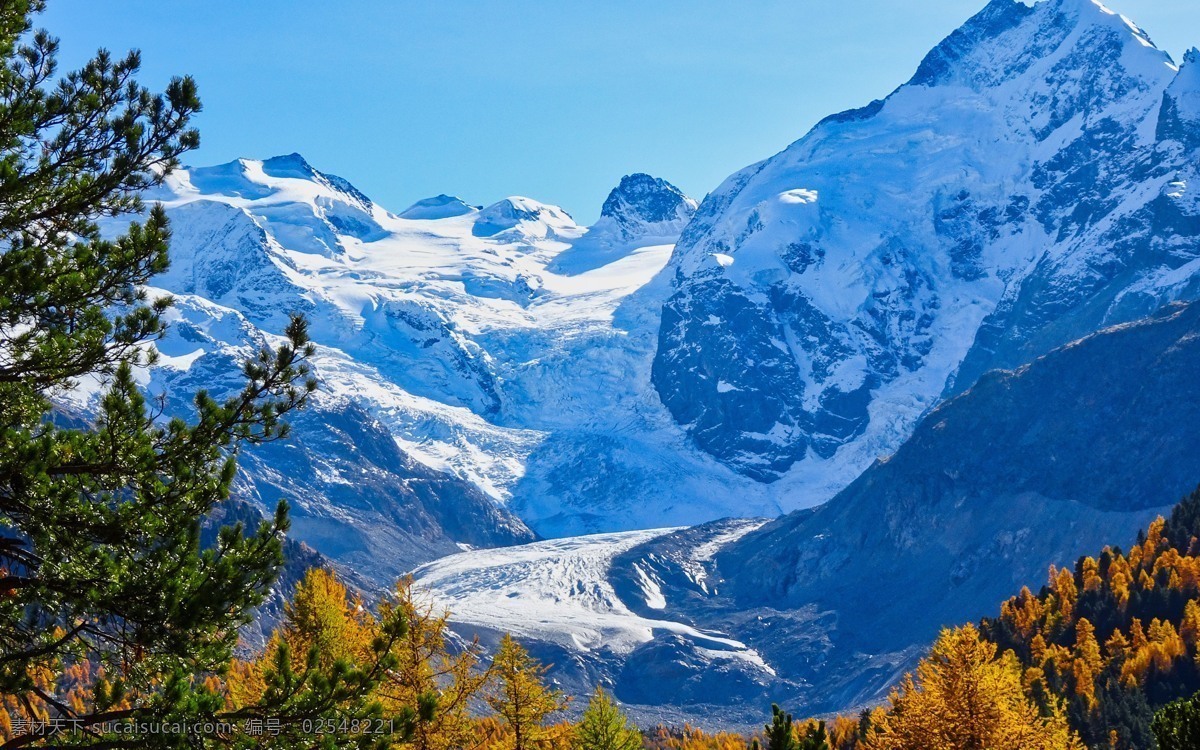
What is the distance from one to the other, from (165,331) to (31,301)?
178 centimetres

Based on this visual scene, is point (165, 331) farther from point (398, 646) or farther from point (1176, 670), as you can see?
point (1176, 670)

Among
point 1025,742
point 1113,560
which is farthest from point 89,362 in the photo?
point 1113,560

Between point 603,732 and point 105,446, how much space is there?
80.1ft

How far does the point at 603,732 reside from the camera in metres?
38.6

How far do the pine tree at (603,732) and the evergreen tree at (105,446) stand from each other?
21.6 meters

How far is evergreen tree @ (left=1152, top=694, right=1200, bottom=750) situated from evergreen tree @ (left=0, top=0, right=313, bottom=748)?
474 inches

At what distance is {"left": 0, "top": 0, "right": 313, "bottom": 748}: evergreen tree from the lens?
53.0 feet

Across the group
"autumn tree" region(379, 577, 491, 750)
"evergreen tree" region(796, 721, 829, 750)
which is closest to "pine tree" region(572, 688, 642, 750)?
"autumn tree" region(379, 577, 491, 750)

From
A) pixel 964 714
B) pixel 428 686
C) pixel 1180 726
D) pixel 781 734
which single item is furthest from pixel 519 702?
pixel 1180 726

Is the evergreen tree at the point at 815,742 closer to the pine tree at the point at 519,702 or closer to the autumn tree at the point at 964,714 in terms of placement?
the autumn tree at the point at 964,714

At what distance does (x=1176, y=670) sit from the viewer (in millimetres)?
112812

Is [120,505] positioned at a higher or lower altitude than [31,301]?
lower

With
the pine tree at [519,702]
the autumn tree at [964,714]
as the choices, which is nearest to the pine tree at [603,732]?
the pine tree at [519,702]

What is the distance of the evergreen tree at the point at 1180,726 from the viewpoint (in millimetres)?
18006
